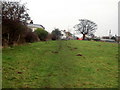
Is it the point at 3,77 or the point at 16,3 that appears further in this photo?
the point at 16,3

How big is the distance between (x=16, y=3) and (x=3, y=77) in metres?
12.1

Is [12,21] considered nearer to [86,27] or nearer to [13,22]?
[13,22]

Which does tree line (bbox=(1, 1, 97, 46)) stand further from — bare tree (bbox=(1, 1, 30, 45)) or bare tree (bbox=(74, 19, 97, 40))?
bare tree (bbox=(74, 19, 97, 40))

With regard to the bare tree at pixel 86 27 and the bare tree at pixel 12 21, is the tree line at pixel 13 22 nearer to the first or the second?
the bare tree at pixel 12 21

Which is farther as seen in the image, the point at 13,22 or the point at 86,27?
the point at 86,27

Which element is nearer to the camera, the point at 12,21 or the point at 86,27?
the point at 12,21

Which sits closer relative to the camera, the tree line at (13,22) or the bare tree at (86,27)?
the tree line at (13,22)

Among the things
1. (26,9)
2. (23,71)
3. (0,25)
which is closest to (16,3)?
(26,9)

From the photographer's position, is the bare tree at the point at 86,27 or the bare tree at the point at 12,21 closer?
the bare tree at the point at 12,21

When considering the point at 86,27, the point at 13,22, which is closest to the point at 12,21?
the point at 13,22

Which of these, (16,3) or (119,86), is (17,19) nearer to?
(16,3)

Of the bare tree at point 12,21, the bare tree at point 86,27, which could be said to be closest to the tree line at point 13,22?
the bare tree at point 12,21

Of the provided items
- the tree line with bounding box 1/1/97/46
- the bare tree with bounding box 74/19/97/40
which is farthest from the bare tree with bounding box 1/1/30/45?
the bare tree with bounding box 74/19/97/40

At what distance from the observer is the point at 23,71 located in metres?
6.28
